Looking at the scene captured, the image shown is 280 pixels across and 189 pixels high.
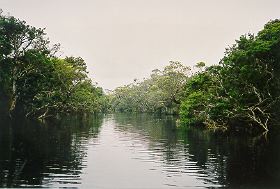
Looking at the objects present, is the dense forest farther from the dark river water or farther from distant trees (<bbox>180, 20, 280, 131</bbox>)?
the dark river water

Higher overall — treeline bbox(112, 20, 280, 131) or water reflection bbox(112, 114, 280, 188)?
treeline bbox(112, 20, 280, 131)

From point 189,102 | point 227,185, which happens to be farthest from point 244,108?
point 227,185

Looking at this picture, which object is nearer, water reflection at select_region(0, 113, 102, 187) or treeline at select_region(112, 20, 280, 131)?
water reflection at select_region(0, 113, 102, 187)

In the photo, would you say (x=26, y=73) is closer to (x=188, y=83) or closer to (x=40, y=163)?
(x=188, y=83)

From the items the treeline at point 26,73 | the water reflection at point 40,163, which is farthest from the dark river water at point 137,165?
the treeline at point 26,73

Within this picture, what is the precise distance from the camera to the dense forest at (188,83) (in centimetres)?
4325

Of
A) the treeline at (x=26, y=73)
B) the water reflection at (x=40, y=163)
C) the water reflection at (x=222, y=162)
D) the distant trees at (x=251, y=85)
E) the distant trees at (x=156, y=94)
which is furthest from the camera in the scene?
the distant trees at (x=156, y=94)

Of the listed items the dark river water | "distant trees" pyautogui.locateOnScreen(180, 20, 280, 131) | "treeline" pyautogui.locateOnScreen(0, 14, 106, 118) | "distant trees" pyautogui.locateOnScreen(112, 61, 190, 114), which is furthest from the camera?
"distant trees" pyautogui.locateOnScreen(112, 61, 190, 114)

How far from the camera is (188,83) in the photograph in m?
67.4

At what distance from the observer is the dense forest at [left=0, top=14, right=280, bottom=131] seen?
43.2 meters

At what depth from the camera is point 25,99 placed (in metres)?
68.1

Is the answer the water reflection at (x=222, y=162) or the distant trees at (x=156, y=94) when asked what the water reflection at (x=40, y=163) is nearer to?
the water reflection at (x=222, y=162)

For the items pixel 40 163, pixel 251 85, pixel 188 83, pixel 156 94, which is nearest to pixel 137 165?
pixel 40 163

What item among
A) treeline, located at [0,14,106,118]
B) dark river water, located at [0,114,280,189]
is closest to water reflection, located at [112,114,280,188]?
dark river water, located at [0,114,280,189]
